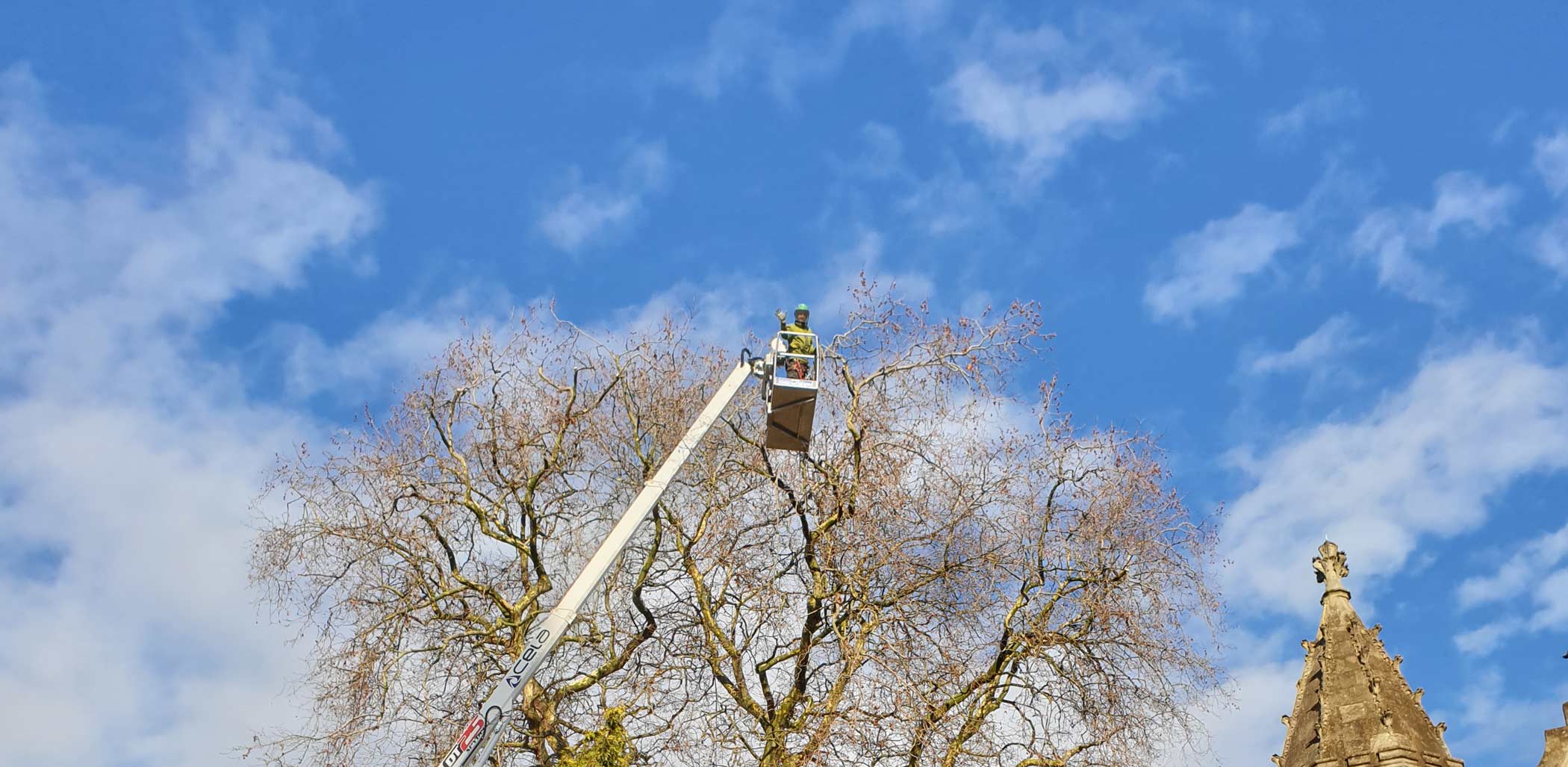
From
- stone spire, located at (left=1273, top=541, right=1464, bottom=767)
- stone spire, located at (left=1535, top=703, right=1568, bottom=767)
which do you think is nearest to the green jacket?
stone spire, located at (left=1273, top=541, right=1464, bottom=767)

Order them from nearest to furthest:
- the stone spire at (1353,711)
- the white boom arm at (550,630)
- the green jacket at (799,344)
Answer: the white boom arm at (550,630)
the green jacket at (799,344)
the stone spire at (1353,711)

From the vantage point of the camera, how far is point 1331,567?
32156 millimetres

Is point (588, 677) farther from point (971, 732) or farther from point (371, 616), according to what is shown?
point (971, 732)

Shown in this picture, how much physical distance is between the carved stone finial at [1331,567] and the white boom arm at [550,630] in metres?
17.3

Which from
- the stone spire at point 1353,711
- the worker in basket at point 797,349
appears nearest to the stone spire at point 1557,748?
the stone spire at point 1353,711

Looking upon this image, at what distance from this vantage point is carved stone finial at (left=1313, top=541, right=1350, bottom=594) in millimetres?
31812

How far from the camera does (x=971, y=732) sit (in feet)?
62.4

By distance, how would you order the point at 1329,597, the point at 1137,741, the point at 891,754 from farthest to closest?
the point at 1329,597 → the point at 1137,741 → the point at 891,754

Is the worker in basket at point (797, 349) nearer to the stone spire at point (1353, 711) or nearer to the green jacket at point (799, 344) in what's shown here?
the green jacket at point (799, 344)

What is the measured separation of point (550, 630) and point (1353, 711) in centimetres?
1682

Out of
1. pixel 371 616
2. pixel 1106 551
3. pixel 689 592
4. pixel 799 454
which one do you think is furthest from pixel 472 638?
pixel 1106 551

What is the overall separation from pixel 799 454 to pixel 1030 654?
147 inches

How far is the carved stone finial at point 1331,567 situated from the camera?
1252 inches

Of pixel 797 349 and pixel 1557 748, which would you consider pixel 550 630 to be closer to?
pixel 797 349
